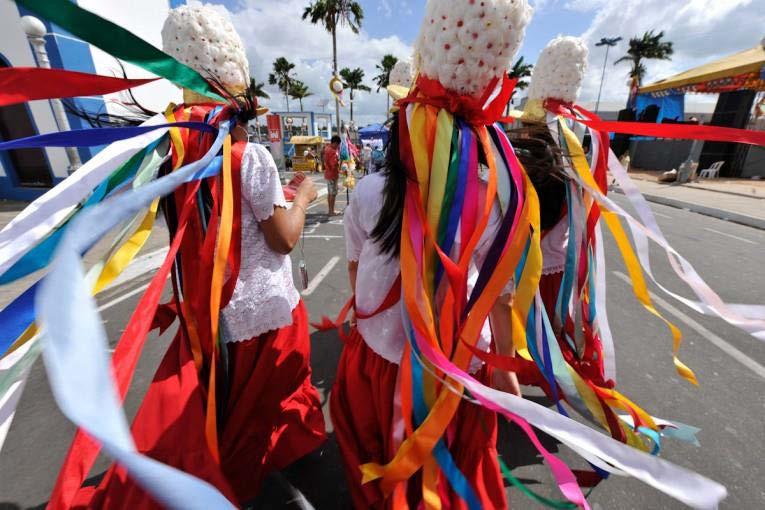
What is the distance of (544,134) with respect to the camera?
59.7 inches

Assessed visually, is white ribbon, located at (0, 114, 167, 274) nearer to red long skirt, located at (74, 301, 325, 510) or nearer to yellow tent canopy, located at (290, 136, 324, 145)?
red long skirt, located at (74, 301, 325, 510)

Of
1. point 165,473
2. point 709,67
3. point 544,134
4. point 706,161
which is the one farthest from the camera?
point 706,161

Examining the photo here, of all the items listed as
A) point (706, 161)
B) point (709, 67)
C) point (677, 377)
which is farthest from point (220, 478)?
point (706, 161)

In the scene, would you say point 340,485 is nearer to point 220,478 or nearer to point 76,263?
point 220,478

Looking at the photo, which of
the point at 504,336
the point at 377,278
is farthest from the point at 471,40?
the point at 504,336

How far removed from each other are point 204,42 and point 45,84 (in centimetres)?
57

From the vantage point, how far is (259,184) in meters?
1.22

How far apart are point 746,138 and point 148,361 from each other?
3418 mm

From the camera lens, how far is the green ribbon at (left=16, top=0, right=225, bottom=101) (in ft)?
2.55

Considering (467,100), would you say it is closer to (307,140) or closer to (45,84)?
(45,84)

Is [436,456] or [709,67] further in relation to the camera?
[709,67]

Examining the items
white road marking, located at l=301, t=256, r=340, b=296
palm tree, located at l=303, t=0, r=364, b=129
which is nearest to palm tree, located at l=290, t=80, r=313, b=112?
palm tree, located at l=303, t=0, r=364, b=129

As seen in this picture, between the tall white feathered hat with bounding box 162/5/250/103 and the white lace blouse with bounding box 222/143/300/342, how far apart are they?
30cm

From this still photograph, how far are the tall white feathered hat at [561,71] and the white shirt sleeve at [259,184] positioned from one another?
6.10 ft
